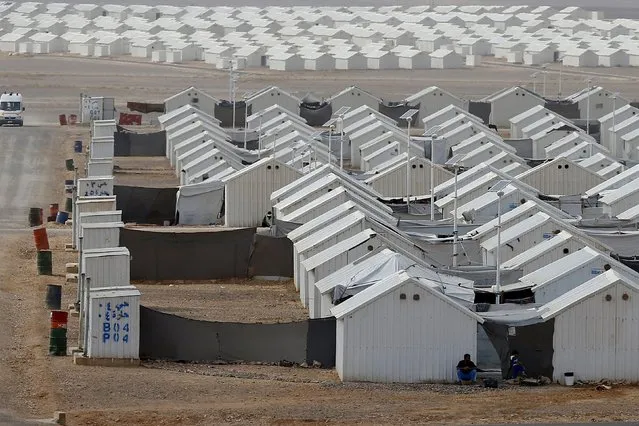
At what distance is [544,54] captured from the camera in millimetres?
120875

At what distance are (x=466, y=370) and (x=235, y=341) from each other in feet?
12.3

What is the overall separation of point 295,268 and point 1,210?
15.2 m

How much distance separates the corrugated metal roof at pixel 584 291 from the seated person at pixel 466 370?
1438mm

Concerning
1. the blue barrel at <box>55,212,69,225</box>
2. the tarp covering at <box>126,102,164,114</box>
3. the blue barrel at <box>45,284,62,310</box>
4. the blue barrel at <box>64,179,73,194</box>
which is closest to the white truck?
the tarp covering at <box>126,102,164,114</box>

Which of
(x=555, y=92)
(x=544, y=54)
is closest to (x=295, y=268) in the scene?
(x=555, y=92)

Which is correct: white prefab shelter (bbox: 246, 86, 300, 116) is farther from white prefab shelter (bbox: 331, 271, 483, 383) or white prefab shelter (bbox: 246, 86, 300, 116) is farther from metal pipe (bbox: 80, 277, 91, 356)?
white prefab shelter (bbox: 331, 271, 483, 383)

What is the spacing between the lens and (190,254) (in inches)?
1535

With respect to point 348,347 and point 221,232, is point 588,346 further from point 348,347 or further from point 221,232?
point 221,232

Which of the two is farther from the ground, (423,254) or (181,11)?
(181,11)

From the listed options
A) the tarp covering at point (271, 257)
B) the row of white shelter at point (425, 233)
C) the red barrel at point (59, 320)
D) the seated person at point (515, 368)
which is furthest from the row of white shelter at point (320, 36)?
the seated person at point (515, 368)

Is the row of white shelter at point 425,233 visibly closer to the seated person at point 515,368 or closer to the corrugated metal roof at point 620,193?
the corrugated metal roof at point 620,193

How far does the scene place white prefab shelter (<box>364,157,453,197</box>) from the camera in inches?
1891

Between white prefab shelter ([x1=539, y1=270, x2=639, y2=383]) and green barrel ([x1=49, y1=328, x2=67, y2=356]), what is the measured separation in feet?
25.0

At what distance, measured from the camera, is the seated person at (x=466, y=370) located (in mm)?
28500
